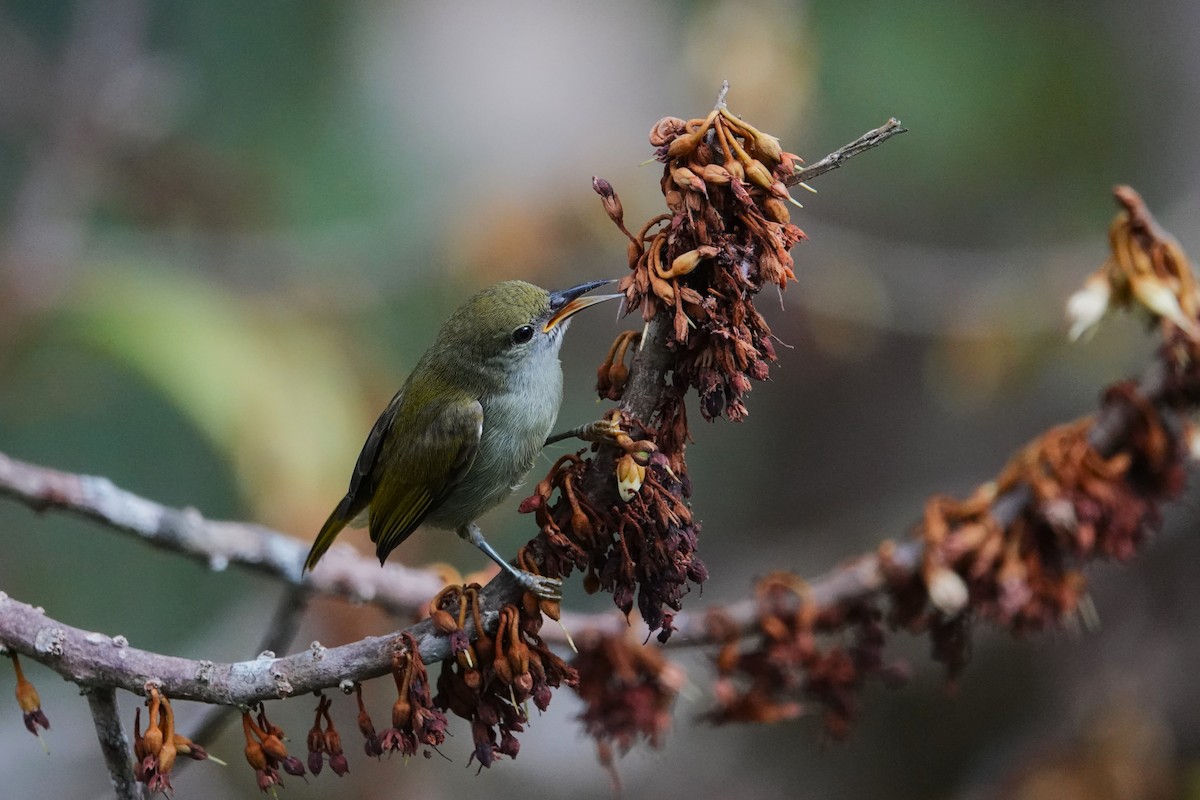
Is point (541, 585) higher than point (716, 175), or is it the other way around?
point (716, 175)

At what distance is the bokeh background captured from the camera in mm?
4707

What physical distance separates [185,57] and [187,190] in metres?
2.94

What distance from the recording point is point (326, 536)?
10.3 ft

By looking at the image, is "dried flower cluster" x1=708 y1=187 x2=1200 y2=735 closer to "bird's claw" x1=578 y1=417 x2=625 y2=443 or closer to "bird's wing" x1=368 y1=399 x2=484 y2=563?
"bird's wing" x1=368 y1=399 x2=484 y2=563

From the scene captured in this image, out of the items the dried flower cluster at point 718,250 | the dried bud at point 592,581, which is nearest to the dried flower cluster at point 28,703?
the dried bud at point 592,581

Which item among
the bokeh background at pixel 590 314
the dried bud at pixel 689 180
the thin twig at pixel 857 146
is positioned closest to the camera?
the thin twig at pixel 857 146

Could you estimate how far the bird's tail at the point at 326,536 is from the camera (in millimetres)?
3074

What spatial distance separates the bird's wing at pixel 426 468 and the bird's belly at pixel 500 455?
0.03m

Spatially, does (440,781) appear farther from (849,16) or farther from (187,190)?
(849,16)

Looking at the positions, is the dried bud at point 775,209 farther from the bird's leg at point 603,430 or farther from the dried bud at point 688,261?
the bird's leg at point 603,430

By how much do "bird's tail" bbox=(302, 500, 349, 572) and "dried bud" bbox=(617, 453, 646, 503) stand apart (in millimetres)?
1338

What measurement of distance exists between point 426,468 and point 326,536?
12.1 inches

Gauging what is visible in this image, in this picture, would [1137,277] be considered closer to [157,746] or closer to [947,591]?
[947,591]

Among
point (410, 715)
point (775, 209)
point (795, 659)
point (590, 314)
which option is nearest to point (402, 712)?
point (410, 715)
